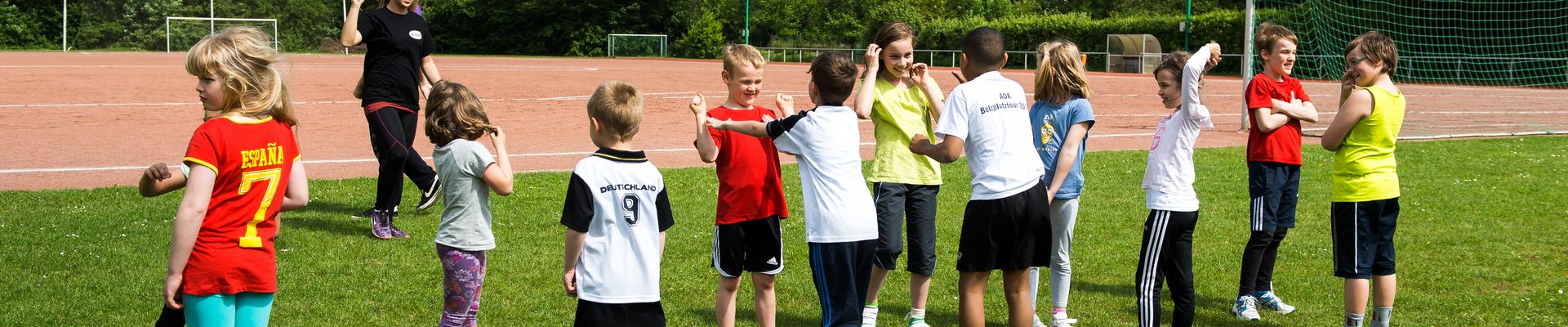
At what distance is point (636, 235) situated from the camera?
143 inches

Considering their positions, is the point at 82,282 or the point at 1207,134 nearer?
the point at 82,282

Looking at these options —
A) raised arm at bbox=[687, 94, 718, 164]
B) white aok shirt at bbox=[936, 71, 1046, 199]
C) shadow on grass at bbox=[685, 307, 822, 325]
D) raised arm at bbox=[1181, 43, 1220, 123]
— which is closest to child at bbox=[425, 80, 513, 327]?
raised arm at bbox=[687, 94, 718, 164]

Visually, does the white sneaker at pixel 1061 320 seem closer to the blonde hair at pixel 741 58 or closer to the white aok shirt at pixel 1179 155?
the white aok shirt at pixel 1179 155

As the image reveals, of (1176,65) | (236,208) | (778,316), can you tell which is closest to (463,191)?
(236,208)

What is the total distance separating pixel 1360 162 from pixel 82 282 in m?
6.30

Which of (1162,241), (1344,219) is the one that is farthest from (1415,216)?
(1162,241)

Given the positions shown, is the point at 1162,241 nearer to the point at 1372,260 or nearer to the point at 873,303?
the point at 1372,260

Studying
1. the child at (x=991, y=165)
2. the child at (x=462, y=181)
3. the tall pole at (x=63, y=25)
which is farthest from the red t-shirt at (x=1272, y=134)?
the tall pole at (x=63, y=25)

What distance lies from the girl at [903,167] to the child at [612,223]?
1524 millimetres

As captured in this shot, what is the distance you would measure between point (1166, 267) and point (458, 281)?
117 inches

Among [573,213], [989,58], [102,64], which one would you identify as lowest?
[102,64]

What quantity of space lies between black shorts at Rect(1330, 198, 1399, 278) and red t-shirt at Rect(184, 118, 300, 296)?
430 cm

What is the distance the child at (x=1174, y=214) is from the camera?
15.5 feet

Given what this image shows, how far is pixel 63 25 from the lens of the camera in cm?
5216
